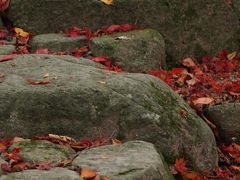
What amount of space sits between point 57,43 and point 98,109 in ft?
10.2

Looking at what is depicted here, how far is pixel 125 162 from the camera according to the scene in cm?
591

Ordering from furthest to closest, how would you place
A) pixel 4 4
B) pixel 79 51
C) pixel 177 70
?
pixel 4 4 < pixel 177 70 < pixel 79 51

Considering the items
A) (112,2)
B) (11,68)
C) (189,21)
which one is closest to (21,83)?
(11,68)

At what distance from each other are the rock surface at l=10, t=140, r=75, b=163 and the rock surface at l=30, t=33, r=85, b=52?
12.1 feet

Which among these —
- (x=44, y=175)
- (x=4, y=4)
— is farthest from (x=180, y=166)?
(x=4, y=4)

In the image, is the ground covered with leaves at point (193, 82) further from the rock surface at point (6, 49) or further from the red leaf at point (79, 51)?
the rock surface at point (6, 49)

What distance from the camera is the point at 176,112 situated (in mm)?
7859

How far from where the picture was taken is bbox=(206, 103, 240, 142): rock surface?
902 cm

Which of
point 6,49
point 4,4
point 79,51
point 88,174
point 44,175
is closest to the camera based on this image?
point 44,175

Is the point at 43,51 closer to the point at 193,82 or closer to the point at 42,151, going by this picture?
the point at 193,82

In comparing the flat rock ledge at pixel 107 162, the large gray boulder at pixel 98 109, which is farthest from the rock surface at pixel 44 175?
the large gray boulder at pixel 98 109

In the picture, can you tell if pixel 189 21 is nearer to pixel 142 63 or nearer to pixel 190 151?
pixel 142 63

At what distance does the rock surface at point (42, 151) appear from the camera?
19.7 ft

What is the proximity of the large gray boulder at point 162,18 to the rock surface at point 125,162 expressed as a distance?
193 inches
